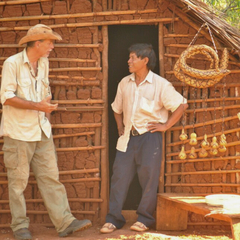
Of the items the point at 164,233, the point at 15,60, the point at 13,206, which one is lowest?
the point at 164,233

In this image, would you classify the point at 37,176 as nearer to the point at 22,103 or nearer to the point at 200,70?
the point at 22,103

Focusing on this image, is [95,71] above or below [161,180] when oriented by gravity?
above

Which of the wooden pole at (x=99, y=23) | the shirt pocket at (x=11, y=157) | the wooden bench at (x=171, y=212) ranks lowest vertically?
the wooden bench at (x=171, y=212)

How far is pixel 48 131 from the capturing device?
5.15 meters

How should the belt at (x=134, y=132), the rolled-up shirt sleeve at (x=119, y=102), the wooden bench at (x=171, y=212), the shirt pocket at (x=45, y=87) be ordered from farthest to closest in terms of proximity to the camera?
the rolled-up shirt sleeve at (x=119, y=102)
the belt at (x=134, y=132)
the wooden bench at (x=171, y=212)
the shirt pocket at (x=45, y=87)

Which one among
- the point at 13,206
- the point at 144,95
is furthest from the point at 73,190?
the point at 144,95

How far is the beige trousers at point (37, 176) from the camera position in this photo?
4.98 meters

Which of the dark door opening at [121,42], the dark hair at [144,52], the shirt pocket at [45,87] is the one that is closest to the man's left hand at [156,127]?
the dark hair at [144,52]

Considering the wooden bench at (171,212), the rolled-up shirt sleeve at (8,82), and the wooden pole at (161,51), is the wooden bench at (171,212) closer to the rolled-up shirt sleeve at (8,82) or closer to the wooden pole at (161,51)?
the wooden pole at (161,51)

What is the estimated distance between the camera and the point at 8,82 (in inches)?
193

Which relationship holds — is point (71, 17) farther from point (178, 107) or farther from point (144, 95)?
point (178, 107)

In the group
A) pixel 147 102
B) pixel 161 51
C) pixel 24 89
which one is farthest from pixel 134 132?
pixel 24 89

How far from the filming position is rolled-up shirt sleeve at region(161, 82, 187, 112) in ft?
17.7

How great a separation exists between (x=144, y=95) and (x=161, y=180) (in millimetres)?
1035
